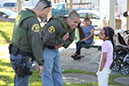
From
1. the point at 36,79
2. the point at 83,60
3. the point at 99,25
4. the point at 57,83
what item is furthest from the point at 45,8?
the point at 99,25

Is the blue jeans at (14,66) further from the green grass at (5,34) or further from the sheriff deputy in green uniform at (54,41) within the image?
the green grass at (5,34)

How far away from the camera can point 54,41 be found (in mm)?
4785

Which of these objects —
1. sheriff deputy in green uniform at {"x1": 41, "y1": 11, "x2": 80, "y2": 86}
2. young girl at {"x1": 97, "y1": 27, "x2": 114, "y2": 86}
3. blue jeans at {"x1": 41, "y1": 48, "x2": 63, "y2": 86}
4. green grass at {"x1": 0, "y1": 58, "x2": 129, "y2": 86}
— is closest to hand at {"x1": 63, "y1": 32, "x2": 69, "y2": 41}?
sheriff deputy in green uniform at {"x1": 41, "y1": 11, "x2": 80, "y2": 86}

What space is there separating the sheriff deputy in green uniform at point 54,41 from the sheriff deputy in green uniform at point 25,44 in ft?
2.44

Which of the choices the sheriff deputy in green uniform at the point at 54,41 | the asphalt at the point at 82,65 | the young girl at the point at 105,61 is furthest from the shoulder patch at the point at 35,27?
the asphalt at the point at 82,65

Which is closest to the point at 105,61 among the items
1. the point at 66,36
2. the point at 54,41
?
the point at 66,36

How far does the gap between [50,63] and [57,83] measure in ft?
1.93

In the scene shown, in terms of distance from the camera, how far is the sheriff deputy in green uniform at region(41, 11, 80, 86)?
15.8 ft

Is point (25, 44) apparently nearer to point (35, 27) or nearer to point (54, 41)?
point (35, 27)

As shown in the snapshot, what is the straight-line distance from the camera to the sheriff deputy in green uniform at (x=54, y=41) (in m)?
4.81

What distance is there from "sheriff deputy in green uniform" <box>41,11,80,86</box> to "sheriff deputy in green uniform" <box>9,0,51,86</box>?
0.74 m

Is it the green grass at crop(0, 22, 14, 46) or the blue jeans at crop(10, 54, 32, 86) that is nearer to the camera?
the blue jeans at crop(10, 54, 32, 86)

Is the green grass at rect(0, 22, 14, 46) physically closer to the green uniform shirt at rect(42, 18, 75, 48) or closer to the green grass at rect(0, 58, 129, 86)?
the green grass at rect(0, 58, 129, 86)

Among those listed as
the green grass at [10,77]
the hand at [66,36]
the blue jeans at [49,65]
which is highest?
the hand at [66,36]
